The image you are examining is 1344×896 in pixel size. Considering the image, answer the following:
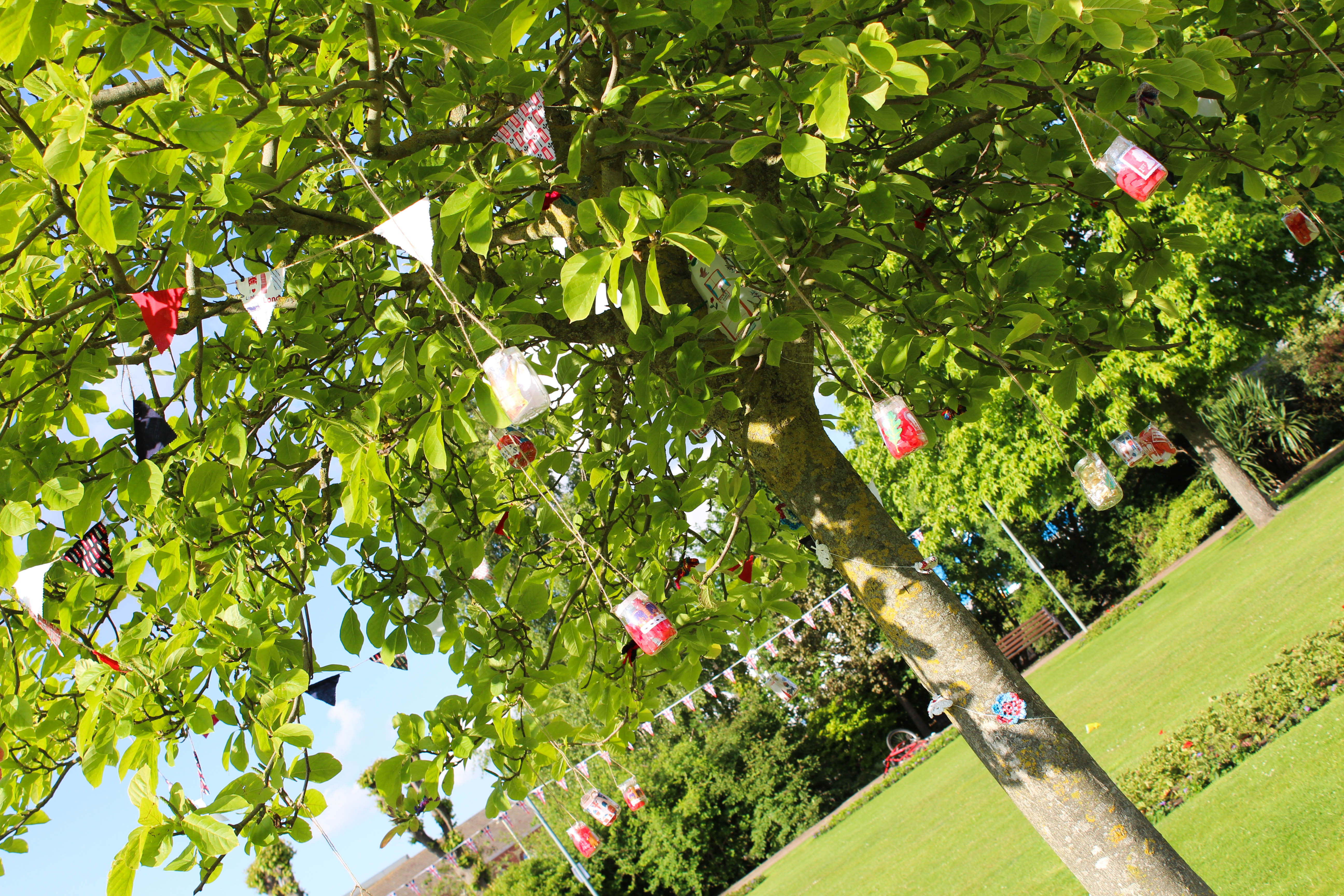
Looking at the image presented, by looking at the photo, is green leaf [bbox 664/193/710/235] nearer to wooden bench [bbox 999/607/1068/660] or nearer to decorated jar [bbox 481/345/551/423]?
decorated jar [bbox 481/345/551/423]

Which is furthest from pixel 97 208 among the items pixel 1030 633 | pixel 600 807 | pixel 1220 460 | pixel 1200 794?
pixel 1030 633

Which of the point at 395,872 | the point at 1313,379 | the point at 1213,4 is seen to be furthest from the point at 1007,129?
the point at 395,872

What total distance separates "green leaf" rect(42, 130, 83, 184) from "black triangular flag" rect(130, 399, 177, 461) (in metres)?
1.11

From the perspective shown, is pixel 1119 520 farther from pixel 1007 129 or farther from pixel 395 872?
pixel 395 872

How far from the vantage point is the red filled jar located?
9.02 ft

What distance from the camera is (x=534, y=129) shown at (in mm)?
2535

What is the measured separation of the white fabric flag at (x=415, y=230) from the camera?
7.02ft

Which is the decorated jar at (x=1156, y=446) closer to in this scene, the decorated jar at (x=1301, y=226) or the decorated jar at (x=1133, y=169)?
the decorated jar at (x=1301, y=226)

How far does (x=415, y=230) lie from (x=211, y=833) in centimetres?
156

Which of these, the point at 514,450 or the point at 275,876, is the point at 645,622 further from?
the point at 275,876

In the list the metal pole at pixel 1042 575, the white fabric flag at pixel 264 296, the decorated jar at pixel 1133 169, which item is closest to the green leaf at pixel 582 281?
the white fabric flag at pixel 264 296

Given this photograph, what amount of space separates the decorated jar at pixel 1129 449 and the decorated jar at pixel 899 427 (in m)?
1.91

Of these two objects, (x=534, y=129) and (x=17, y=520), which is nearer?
(x=17, y=520)

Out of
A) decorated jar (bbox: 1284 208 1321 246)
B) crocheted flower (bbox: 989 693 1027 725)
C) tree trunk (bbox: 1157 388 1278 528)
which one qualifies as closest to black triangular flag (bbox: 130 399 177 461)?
crocheted flower (bbox: 989 693 1027 725)
